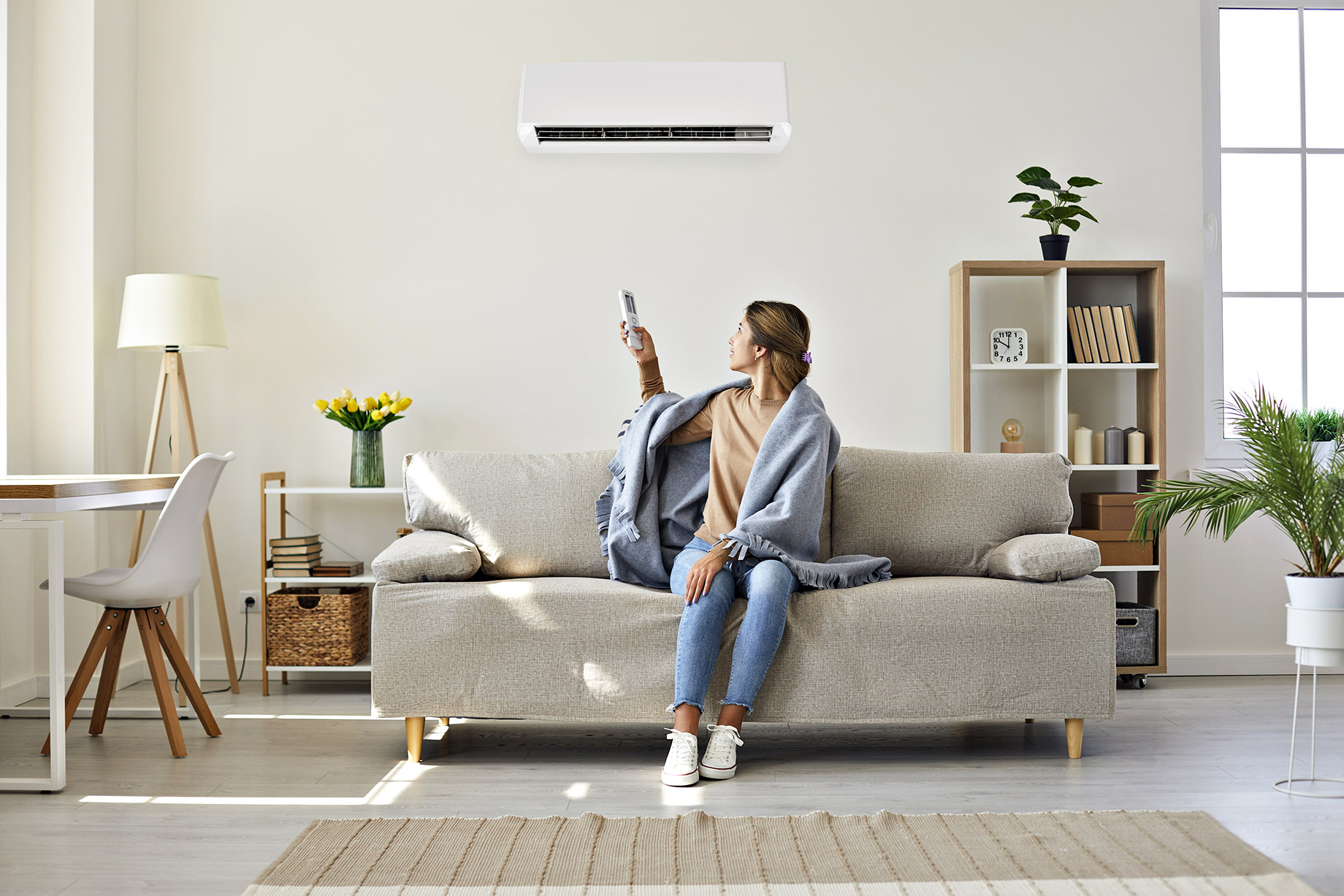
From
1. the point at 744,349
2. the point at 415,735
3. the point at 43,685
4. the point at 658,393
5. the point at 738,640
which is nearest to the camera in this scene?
the point at 738,640

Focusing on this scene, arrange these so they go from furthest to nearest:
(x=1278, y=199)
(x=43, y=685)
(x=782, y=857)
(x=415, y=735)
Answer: (x=1278, y=199) → (x=43, y=685) → (x=415, y=735) → (x=782, y=857)

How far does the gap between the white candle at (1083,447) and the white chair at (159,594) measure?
8.95 feet

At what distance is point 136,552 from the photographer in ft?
11.8

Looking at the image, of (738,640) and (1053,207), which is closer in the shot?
(738,640)

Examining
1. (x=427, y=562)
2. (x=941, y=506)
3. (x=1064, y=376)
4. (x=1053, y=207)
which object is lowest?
(x=427, y=562)

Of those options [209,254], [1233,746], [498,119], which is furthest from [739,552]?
[209,254]

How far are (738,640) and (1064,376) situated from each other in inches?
70.4

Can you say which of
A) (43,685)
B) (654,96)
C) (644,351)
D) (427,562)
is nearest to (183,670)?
(427,562)

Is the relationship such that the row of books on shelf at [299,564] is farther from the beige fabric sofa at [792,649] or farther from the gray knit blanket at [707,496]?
the gray knit blanket at [707,496]

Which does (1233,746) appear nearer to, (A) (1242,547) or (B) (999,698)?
(B) (999,698)

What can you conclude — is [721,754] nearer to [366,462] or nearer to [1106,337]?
[366,462]

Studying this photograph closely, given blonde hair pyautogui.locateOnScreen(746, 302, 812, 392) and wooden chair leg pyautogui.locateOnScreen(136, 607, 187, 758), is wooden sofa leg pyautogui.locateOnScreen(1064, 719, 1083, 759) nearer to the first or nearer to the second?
blonde hair pyautogui.locateOnScreen(746, 302, 812, 392)

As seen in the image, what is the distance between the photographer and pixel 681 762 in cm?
242

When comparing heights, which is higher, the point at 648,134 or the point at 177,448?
the point at 648,134
